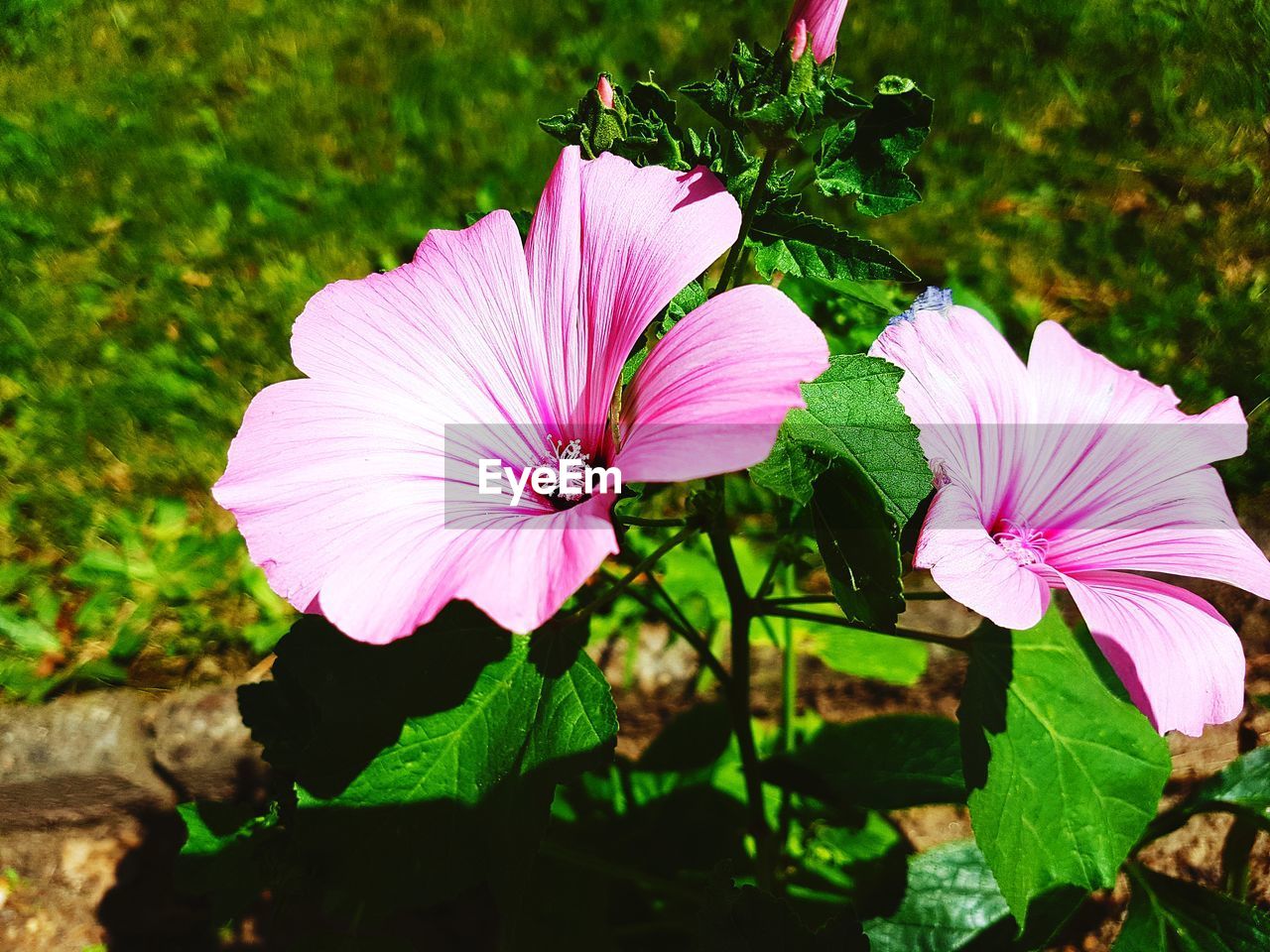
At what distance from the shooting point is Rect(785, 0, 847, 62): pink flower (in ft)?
2.97

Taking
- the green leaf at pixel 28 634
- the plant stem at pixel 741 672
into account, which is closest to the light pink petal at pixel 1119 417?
the plant stem at pixel 741 672

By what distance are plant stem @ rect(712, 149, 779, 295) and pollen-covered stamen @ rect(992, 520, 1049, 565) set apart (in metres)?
0.44

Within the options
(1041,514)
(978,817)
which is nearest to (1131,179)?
(1041,514)

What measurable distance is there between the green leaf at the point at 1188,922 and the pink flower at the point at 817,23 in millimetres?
1438

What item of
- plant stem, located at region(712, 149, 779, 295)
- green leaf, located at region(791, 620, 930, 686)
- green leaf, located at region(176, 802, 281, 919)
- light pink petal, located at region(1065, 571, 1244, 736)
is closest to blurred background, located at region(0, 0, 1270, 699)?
green leaf, located at region(176, 802, 281, 919)

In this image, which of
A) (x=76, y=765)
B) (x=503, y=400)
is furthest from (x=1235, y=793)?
(x=76, y=765)

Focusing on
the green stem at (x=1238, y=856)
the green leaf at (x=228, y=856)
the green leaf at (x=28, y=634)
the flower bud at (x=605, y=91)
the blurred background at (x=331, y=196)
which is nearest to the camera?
the flower bud at (x=605, y=91)

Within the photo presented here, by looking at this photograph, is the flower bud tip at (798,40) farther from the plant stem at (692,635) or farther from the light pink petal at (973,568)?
the plant stem at (692,635)

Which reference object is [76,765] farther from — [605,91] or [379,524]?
[605,91]

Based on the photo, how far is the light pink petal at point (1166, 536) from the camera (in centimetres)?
111

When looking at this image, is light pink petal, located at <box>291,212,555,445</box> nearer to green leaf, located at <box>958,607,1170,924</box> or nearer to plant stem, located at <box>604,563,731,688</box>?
plant stem, located at <box>604,563,731,688</box>

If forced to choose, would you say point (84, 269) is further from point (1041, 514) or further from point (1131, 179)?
point (1131, 179)

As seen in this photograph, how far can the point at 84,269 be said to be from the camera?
10.3 feet

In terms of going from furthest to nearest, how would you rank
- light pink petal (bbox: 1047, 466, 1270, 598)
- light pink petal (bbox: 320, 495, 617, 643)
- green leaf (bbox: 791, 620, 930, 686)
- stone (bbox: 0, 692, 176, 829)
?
stone (bbox: 0, 692, 176, 829) < green leaf (bbox: 791, 620, 930, 686) < light pink petal (bbox: 1047, 466, 1270, 598) < light pink petal (bbox: 320, 495, 617, 643)
